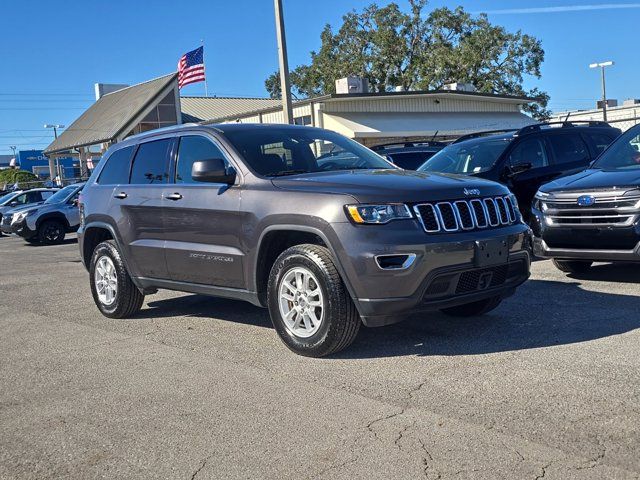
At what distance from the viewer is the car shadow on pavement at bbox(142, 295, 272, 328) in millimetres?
7246

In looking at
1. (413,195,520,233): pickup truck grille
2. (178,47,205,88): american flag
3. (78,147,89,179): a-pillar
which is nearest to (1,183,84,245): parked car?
(178,47,205,88): american flag

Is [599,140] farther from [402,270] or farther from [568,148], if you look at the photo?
[402,270]

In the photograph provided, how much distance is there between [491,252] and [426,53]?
152ft

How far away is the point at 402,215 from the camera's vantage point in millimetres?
5141

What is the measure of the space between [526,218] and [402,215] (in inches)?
229

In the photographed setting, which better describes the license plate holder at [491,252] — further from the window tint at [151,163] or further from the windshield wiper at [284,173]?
the window tint at [151,163]

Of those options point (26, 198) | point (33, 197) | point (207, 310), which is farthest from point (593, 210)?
point (26, 198)

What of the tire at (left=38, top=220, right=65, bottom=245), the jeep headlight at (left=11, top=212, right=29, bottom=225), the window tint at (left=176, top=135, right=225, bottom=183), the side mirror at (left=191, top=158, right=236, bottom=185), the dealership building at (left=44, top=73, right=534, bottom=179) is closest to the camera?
the side mirror at (left=191, top=158, right=236, bottom=185)

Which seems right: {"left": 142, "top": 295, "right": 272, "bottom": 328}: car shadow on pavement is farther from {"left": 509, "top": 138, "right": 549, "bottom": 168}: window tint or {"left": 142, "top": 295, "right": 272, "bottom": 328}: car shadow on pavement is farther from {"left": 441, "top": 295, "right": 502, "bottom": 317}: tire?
{"left": 509, "top": 138, "right": 549, "bottom": 168}: window tint

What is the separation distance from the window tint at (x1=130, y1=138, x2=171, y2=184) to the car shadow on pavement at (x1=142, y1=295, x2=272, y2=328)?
4.90ft

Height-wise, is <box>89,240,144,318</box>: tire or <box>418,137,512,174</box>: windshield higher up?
<box>418,137,512,174</box>: windshield

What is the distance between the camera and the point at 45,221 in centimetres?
2081

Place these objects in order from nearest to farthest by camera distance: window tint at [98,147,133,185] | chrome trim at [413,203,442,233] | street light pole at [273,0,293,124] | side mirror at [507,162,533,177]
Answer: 1. chrome trim at [413,203,442,233]
2. window tint at [98,147,133,185]
3. side mirror at [507,162,533,177]
4. street light pole at [273,0,293,124]

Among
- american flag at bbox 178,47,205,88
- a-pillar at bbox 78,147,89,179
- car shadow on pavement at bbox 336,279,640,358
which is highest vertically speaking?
american flag at bbox 178,47,205,88
